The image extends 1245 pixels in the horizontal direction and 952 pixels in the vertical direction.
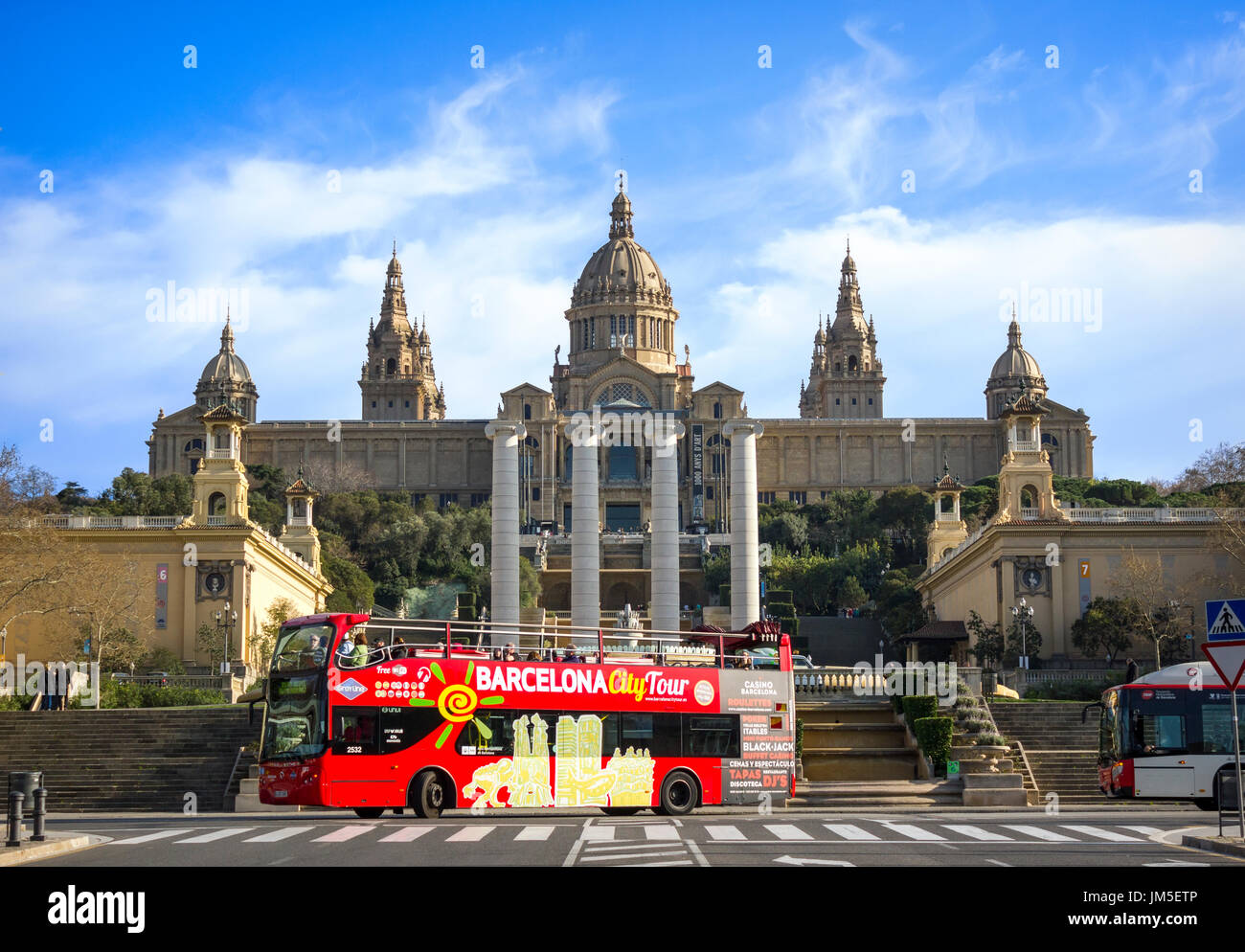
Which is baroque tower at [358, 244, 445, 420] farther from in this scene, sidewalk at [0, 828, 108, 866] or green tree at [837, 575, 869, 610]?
sidewalk at [0, 828, 108, 866]

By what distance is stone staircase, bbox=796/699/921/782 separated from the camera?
149 ft

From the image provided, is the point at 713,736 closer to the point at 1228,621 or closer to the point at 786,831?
the point at 786,831

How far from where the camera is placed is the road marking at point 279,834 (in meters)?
24.7

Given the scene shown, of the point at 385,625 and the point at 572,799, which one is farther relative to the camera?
the point at 572,799

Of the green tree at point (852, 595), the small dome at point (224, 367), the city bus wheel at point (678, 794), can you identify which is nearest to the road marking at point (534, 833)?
the city bus wheel at point (678, 794)

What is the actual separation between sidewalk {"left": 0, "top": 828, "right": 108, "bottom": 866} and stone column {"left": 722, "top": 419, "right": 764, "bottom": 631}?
40.0 metres

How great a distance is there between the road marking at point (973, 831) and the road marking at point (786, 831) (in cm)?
272

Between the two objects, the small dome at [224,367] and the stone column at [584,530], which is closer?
the stone column at [584,530]

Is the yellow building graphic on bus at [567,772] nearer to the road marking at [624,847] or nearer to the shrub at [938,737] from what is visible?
the road marking at [624,847]

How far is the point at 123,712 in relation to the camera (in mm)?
49000

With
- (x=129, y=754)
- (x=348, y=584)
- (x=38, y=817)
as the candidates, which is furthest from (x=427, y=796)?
(x=348, y=584)
